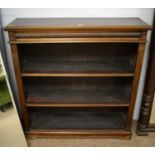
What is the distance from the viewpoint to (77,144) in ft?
5.42

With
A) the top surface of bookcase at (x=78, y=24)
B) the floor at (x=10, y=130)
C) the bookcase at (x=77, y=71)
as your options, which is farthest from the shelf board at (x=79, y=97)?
the top surface of bookcase at (x=78, y=24)

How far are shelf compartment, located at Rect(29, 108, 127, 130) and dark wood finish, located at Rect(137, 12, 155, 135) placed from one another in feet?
0.54

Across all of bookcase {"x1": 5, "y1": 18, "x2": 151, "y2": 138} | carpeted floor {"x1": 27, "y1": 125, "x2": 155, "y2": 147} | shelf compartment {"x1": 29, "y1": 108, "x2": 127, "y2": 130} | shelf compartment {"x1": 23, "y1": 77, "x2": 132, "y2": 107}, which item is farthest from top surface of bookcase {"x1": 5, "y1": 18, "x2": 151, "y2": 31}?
carpeted floor {"x1": 27, "y1": 125, "x2": 155, "y2": 147}

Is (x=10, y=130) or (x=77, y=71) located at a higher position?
(x=77, y=71)

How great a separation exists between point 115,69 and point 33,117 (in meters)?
0.86

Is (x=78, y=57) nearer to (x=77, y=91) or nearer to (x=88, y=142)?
(x=77, y=91)

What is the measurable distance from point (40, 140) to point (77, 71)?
0.70 metres

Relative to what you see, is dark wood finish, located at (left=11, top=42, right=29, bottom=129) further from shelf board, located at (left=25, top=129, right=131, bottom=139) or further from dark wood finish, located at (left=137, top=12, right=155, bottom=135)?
dark wood finish, located at (left=137, top=12, right=155, bottom=135)

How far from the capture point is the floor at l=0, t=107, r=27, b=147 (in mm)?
1482

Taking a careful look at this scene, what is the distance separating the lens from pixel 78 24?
1279 mm

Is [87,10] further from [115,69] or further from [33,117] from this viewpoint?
[33,117]

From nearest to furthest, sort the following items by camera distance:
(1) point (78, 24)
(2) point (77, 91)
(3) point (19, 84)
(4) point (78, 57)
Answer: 1. (1) point (78, 24)
2. (3) point (19, 84)
3. (4) point (78, 57)
4. (2) point (77, 91)

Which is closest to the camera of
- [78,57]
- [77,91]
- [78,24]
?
[78,24]

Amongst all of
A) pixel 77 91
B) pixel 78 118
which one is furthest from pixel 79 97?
pixel 78 118
